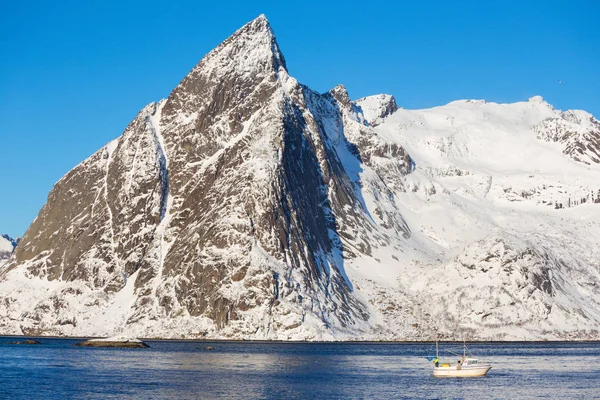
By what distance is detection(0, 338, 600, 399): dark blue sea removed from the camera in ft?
401

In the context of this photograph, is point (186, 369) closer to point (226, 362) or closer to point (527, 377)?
point (226, 362)

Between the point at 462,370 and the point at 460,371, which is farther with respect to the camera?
the point at 462,370

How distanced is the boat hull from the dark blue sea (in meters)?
1.63

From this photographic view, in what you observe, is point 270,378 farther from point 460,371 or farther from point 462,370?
point 462,370

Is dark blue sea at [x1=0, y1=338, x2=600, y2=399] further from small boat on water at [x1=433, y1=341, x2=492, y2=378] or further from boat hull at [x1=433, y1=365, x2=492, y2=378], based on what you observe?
small boat on water at [x1=433, y1=341, x2=492, y2=378]

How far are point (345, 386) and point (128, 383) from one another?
30.9 meters

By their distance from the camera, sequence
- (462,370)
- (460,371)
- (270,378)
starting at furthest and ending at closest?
(462,370), (460,371), (270,378)

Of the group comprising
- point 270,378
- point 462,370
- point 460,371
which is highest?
point 462,370

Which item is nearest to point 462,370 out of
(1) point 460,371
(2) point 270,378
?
(1) point 460,371

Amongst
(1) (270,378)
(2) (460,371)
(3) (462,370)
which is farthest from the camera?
(3) (462,370)

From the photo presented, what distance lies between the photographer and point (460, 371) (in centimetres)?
15762

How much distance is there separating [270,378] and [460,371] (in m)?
35.0

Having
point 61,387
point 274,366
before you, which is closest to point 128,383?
point 61,387

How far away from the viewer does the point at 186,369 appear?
15638 cm
